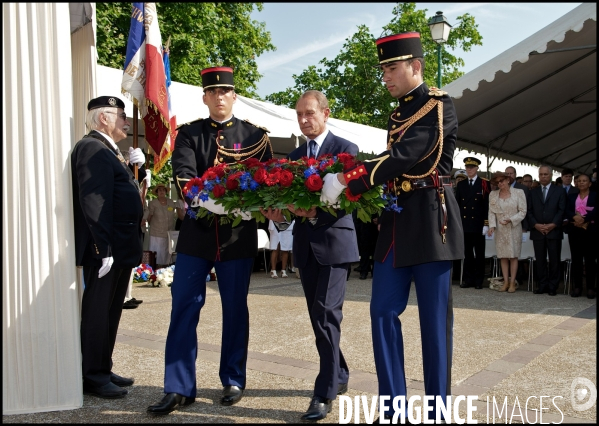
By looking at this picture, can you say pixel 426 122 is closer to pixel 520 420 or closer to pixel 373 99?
pixel 520 420

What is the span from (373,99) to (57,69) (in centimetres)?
3093

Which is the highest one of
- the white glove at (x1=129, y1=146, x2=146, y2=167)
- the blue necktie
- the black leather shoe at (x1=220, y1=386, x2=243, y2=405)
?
the white glove at (x1=129, y1=146, x2=146, y2=167)

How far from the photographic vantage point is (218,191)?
11.9 ft

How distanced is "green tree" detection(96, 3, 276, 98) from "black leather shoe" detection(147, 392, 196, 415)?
15.8 meters

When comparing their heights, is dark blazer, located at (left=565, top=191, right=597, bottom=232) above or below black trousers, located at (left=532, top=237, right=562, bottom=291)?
above

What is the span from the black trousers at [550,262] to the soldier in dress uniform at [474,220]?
0.94 meters

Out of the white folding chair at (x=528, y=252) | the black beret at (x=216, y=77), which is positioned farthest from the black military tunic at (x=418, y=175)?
the white folding chair at (x=528, y=252)

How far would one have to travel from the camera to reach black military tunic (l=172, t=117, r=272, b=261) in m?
4.04

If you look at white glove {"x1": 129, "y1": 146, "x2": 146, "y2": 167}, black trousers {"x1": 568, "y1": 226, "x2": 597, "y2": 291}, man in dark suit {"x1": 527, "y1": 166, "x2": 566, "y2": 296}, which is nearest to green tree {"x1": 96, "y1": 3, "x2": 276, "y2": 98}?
man in dark suit {"x1": 527, "y1": 166, "x2": 566, "y2": 296}

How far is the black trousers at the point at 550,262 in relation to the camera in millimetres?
9555

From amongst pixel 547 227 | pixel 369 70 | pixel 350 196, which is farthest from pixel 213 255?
pixel 369 70

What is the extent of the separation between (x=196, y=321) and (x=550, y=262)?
721cm

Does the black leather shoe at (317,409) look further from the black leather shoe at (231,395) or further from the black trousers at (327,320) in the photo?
the black leather shoe at (231,395)

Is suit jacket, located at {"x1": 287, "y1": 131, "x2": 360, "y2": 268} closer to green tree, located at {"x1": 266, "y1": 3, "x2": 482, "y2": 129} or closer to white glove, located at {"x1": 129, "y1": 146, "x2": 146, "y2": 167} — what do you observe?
white glove, located at {"x1": 129, "y1": 146, "x2": 146, "y2": 167}
